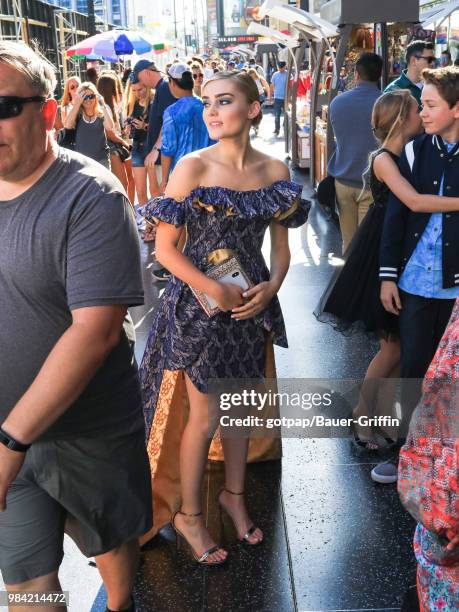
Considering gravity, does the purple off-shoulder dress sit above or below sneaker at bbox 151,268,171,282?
above

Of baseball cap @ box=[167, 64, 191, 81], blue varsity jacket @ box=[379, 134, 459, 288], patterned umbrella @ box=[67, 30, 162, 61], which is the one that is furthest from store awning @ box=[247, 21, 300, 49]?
blue varsity jacket @ box=[379, 134, 459, 288]

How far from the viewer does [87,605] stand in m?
2.97

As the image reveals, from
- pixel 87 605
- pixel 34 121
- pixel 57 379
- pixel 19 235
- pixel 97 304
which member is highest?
pixel 34 121

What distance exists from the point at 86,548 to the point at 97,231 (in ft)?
3.21

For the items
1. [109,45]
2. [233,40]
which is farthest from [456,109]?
[233,40]

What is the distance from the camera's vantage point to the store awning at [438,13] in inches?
434

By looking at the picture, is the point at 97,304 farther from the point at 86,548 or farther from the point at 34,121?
the point at 86,548

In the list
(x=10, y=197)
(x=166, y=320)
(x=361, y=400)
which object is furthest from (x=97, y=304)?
(x=361, y=400)

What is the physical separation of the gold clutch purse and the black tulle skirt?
3.17 ft

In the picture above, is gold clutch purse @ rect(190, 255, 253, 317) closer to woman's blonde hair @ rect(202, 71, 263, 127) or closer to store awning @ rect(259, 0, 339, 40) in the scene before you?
woman's blonde hair @ rect(202, 71, 263, 127)

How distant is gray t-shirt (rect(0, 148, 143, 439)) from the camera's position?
6.70 feet

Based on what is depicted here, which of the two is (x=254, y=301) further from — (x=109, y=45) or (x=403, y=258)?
(x=109, y=45)

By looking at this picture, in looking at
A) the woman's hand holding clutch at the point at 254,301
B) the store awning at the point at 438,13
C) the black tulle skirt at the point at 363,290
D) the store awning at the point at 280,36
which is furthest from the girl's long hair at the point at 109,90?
the woman's hand holding clutch at the point at 254,301

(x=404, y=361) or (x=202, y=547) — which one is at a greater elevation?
(x=404, y=361)
